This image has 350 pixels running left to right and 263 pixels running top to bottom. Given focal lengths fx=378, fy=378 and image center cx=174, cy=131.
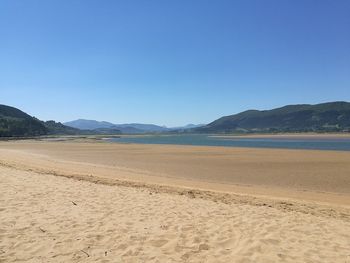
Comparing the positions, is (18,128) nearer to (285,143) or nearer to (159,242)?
(285,143)

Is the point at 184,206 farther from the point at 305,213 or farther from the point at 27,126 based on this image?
the point at 27,126

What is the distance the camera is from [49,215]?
889 cm

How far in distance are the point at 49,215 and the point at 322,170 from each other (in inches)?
719

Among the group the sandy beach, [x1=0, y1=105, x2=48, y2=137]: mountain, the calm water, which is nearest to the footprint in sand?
the sandy beach

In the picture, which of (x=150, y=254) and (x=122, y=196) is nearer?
(x=150, y=254)

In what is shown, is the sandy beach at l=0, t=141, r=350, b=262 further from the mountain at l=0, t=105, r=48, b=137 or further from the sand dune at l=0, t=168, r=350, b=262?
the mountain at l=0, t=105, r=48, b=137

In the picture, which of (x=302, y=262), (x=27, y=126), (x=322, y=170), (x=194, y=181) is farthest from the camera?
(x=27, y=126)

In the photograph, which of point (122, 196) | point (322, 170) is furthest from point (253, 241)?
point (322, 170)

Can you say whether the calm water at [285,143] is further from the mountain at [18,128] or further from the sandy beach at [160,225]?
the mountain at [18,128]

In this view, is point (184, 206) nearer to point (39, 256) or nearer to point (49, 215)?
point (49, 215)

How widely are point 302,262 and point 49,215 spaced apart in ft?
18.9

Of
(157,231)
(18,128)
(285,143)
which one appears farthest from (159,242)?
(18,128)

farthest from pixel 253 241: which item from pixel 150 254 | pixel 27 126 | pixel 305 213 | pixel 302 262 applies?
pixel 27 126

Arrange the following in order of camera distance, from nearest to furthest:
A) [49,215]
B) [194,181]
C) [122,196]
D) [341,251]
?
1. [341,251]
2. [49,215]
3. [122,196]
4. [194,181]
